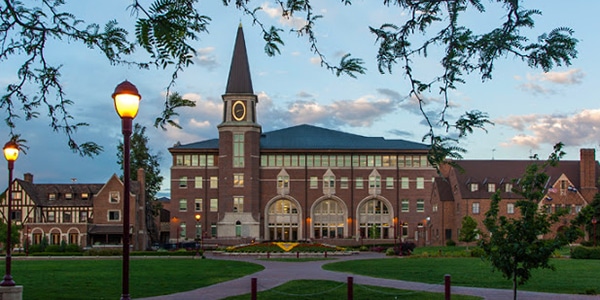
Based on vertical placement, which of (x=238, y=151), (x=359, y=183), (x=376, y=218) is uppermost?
(x=238, y=151)

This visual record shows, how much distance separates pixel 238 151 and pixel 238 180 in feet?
11.3

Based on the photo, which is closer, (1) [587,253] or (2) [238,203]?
(1) [587,253]

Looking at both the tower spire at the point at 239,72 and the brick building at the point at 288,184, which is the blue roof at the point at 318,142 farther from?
the tower spire at the point at 239,72

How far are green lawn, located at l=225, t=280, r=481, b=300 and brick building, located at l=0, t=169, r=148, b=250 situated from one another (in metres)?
54.4

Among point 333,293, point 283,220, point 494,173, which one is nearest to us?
point 333,293

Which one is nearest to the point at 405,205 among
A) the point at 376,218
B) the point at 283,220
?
the point at 376,218

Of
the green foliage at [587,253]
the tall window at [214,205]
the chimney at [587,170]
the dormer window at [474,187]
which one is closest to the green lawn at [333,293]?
the green foliage at [587,253]

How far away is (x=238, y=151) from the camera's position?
87.5 m

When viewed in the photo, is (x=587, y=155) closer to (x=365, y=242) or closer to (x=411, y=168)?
(x=411, y=168)

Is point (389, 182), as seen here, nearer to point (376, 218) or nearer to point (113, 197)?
point (376, 218)

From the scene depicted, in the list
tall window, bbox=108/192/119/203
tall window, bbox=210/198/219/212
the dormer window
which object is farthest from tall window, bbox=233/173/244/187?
the dormer window

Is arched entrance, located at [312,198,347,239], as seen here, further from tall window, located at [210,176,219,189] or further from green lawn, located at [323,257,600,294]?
green lawn, located at [323,257,600,294]

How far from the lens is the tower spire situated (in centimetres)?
8719

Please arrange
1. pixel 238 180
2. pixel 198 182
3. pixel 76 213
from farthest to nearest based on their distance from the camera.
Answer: pixel 198 182, pixel 238 180, pixel 76 213
